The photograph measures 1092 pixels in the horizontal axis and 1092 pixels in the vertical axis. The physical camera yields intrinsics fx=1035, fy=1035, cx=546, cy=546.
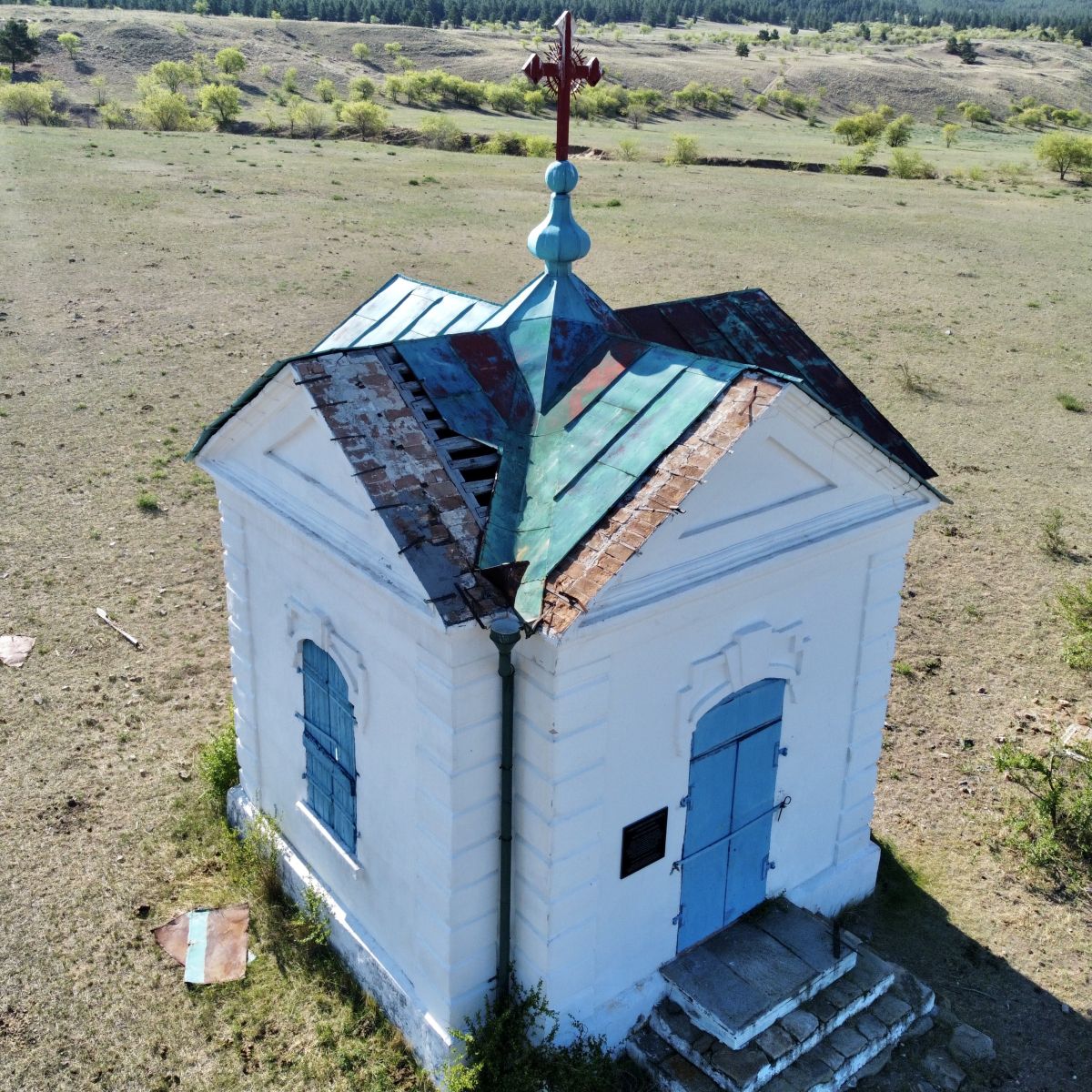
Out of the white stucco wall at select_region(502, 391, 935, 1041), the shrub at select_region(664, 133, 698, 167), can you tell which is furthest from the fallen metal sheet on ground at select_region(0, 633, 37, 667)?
the shrub at select_region(664, 133, 698, 167)

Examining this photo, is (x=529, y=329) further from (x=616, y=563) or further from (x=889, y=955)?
(x=889, y=955)

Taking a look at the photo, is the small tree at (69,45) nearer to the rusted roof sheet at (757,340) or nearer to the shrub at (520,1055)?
the rusted roof sheet at (757,340)

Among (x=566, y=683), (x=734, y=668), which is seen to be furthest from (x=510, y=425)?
(x=734, y=668)

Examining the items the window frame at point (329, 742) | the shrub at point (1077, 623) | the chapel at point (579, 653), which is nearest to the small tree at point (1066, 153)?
the shrub at point (1077, 623)

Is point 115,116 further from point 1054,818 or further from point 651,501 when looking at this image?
point 651,501

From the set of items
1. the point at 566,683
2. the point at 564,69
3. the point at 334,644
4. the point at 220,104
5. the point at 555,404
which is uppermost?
the point at 564,69
